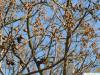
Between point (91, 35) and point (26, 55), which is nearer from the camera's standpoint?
point (91, 35)

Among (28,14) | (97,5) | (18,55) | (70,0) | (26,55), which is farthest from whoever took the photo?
(26,55)

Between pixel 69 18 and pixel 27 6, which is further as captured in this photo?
pixel 27 6

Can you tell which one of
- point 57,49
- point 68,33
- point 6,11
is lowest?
point 57,49

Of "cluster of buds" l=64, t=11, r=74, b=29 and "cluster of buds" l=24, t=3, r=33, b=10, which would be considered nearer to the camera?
"cluster of buds" l=64, t=11, r=74, b=29

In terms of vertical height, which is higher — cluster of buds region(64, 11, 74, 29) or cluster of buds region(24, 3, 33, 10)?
cluster of buds region(24, 3, 33, 10)

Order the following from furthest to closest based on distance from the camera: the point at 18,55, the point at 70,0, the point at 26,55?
the point at 26,55 < the point at 18,55 < the point at 70,0

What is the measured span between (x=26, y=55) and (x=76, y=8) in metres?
3.65

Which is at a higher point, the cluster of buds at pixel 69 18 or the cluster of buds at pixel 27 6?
the cluster of buds at pixel 27 6

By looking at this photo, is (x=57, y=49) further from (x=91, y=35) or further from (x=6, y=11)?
(x=91, y=35)

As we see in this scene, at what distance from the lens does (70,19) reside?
693 centimetres

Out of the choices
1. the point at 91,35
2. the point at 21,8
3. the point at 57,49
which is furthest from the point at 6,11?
the point at 57,49

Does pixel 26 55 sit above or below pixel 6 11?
below

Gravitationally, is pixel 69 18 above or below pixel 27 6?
below

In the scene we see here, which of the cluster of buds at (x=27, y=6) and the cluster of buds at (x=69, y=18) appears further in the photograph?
the cluster of buds at (x=27, y=6)
